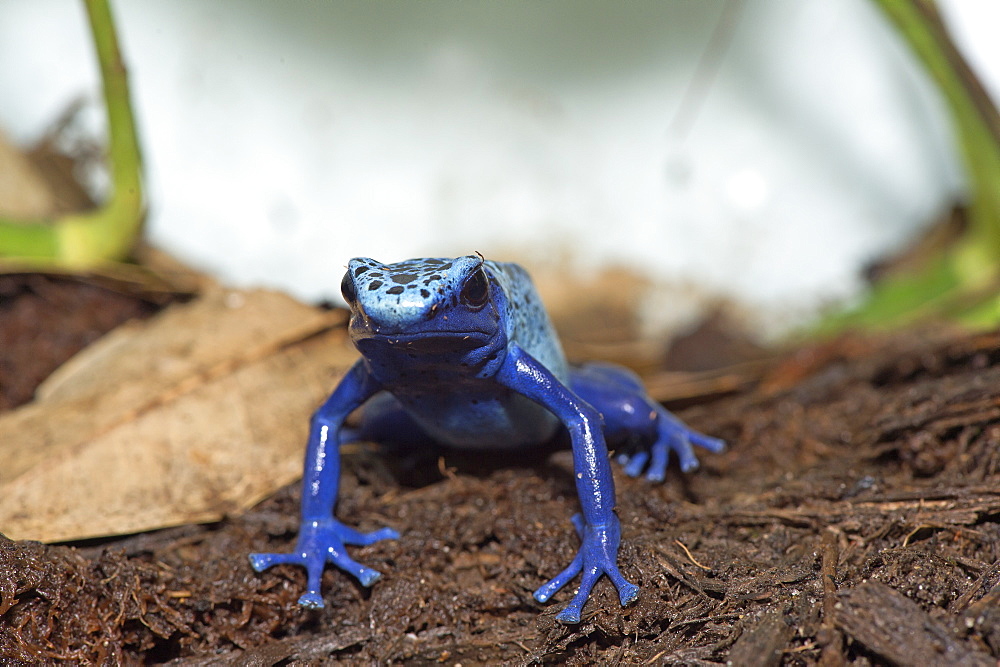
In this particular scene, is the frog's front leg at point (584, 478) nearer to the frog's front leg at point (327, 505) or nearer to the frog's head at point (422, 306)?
the frog's head at point (422, 306)

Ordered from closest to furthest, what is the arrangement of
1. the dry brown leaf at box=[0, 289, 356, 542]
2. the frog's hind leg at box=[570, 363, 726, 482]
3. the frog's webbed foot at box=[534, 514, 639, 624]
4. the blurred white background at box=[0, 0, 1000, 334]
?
1. the frog's webbed foot at box=[534, 514, 639, 624]
2. the dry brown leaf at box=[0, 289, 356, 542]
3. the frog's hind leg at box=[570, 363, 726, 482]
4. the blurred white background at box=[0, 0, 1000, 334]

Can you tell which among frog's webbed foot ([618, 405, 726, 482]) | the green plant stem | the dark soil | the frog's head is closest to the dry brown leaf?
the dark soil

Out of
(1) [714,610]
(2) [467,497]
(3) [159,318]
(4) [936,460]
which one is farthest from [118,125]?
(4) [936,460]

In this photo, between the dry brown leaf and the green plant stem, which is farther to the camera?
the green plant stem

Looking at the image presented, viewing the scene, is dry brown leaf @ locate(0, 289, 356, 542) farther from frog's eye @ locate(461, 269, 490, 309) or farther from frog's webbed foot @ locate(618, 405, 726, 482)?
frog's webbed foot @ locate(618, 405, 726, 482)

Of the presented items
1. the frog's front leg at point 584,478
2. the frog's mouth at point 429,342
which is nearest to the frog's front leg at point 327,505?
the frog's mouth at point 429,342

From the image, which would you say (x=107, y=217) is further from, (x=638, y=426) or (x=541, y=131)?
(x=638, y=426)

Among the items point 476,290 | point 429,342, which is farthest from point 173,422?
point 476,290

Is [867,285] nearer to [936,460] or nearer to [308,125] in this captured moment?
[936,460]

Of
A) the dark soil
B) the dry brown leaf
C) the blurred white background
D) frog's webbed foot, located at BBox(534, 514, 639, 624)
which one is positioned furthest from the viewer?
the blurred white background
